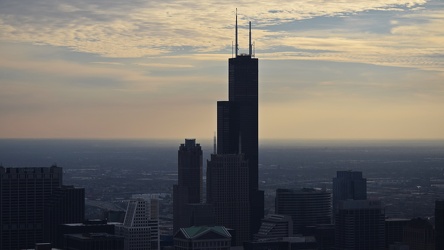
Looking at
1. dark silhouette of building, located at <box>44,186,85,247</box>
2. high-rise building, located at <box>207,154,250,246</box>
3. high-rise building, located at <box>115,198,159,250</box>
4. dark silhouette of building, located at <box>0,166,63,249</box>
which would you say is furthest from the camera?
high-rise building, located at <box>207,154,250,246</box>

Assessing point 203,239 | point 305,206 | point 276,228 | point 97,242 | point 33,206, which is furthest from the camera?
point 305,206

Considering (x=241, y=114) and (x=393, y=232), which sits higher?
(x=241, y=114)

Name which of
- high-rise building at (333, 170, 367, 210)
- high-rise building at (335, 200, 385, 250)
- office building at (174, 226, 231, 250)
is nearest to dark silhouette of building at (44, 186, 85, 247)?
office building at (174, 226, 231, 250)

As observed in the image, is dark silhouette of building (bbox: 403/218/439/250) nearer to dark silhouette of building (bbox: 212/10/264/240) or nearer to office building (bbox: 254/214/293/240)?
office building (bbox: 254/214/293/240)

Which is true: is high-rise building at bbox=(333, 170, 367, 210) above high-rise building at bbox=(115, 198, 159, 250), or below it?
above

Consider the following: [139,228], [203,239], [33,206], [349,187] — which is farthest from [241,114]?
[203,239]

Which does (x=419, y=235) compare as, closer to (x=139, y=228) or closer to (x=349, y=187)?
(x=139, y=228)
